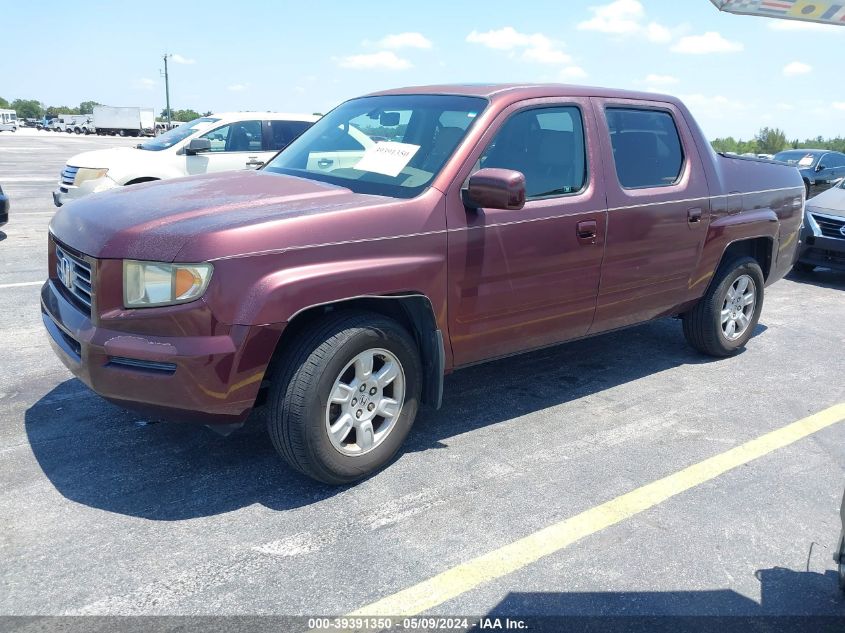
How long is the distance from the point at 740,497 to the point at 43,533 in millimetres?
3158

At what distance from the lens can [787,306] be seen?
25.2 ft

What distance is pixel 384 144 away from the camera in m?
4.05

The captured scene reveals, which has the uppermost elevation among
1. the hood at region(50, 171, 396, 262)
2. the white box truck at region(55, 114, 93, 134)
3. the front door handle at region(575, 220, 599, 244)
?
the white box truck at region(55, 114, 93, 134)

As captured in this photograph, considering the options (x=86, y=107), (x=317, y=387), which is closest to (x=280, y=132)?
(x=317, y=387)

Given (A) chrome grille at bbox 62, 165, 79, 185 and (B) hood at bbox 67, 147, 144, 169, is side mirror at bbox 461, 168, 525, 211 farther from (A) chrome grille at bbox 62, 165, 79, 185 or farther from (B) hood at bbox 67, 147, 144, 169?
(A) chrome grille at bbox 62, 165, 79, 185

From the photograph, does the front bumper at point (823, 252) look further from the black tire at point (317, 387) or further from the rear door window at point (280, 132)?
the black tire at point (317, 387)

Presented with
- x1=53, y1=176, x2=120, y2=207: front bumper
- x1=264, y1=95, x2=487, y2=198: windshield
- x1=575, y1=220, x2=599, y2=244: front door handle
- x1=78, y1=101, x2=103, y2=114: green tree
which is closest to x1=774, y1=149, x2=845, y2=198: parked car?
x1=575, y1=220, x2=599, y2=244: front door handle

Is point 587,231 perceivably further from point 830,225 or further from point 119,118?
point 119,118

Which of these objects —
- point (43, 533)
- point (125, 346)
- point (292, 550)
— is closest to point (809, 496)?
point (292, 550)

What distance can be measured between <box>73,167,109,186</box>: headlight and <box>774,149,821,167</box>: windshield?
12.6 m

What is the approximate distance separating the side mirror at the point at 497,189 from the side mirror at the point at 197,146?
7.27m

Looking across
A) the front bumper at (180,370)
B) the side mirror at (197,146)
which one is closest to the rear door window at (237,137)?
the side mirror at (197,146)

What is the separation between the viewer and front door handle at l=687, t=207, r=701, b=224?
16.1 feet

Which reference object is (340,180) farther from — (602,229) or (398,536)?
(398,536)
